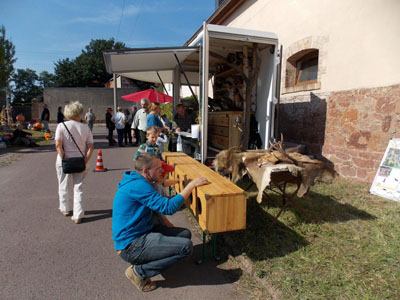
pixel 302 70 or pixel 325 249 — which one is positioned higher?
pixel 302 70

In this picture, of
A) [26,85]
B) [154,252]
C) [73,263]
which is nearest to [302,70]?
[154,252]

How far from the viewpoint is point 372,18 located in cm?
548

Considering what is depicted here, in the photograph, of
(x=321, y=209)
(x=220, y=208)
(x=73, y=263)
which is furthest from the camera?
(x=321, y=209)

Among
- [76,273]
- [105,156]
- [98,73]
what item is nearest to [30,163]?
[105,156]

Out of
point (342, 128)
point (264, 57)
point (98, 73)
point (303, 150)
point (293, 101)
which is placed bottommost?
point (303, 150)

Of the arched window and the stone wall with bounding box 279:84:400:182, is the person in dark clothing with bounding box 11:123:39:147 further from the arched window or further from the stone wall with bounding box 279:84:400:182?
the stone wall with bounding box 279:84:400:182

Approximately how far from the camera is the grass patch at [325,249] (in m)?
2.49

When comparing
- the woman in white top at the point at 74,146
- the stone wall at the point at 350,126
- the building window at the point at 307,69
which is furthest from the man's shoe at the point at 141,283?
the building window at the point at 307,69

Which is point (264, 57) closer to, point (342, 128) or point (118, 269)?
point (342, 128)

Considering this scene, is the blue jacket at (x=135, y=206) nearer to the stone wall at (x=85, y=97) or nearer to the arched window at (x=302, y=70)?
the arched window at (x=302, y=70)

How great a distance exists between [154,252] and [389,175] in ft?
15.2

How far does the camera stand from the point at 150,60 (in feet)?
21.7

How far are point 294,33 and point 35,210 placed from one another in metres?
7.65

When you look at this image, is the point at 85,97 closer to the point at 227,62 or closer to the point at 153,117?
the point at 227,62
